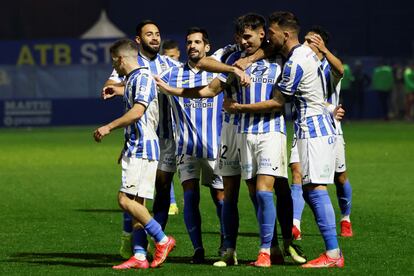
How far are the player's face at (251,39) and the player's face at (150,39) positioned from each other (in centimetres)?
123

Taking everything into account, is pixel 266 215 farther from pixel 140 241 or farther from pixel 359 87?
pixel 359 87

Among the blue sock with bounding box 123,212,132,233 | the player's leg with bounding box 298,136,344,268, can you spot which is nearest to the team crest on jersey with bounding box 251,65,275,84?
the player's leg with bounding box 298,136,344,268

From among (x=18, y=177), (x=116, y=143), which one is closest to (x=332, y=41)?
(x=116, y=143)

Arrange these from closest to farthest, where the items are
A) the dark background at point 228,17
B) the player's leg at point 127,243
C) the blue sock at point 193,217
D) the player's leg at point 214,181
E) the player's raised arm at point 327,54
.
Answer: the player's raised arm at point 327,54 → the blue sock at point 193,217 → the player's leg at point 127,243 → the player's leg at point 214,181 → the dark background at point 228,17

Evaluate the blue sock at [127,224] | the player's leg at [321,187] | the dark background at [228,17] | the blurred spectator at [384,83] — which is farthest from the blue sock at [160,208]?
the dark background at [228,17]

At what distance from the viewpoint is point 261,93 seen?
10539 mm

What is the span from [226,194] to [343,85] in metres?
30.6

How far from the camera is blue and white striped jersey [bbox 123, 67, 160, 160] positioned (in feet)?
34.2

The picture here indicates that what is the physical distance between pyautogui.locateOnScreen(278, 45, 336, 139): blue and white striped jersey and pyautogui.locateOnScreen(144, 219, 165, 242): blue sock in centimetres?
139

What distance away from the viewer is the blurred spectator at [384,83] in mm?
40844

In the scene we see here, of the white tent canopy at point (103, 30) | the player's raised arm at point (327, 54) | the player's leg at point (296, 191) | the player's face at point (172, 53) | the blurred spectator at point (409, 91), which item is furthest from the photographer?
the white tent canopy at point (103, 30)

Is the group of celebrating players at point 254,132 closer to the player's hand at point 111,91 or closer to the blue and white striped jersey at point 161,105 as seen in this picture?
the player's hand at point 111,91

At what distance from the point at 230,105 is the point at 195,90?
0.39 m

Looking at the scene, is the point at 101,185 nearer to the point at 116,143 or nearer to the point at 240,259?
the point at 240,259
